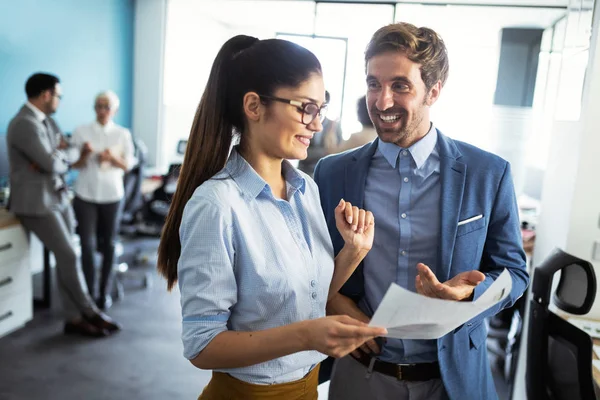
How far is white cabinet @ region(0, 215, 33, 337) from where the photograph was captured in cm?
334

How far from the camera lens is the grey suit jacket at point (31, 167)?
125 inches

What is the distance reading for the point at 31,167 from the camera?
3.24 metres

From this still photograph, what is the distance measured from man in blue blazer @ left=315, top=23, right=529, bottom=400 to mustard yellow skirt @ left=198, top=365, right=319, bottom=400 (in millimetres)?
224

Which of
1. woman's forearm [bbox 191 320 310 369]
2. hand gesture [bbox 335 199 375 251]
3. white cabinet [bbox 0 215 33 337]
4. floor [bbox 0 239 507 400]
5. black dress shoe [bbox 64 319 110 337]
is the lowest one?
floor [bbox 0 239 507 400]

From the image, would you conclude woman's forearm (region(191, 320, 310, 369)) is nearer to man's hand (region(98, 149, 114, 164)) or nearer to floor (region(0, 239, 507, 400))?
floor (region(0, 239, 507, 400))

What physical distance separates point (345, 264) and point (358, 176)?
0.30 metres

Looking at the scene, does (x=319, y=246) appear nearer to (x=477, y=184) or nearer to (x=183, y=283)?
(x=183, y=283)

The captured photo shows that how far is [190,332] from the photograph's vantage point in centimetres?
98

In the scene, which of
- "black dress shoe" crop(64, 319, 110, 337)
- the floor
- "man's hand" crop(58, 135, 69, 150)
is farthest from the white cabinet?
"man's hand" crop(58, 135, 69, 150)

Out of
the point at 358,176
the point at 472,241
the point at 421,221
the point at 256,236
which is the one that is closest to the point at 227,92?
the point at 256,236

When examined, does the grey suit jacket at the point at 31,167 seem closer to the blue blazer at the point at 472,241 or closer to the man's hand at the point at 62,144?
the man's hand at the point at 62,144

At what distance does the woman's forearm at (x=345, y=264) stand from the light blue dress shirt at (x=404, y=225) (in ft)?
0.52

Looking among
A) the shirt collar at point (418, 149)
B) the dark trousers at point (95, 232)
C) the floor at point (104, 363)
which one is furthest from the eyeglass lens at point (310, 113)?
the dark trousers at point (95, 232)

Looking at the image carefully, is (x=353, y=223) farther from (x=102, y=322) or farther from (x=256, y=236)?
(x=102, y=322)
